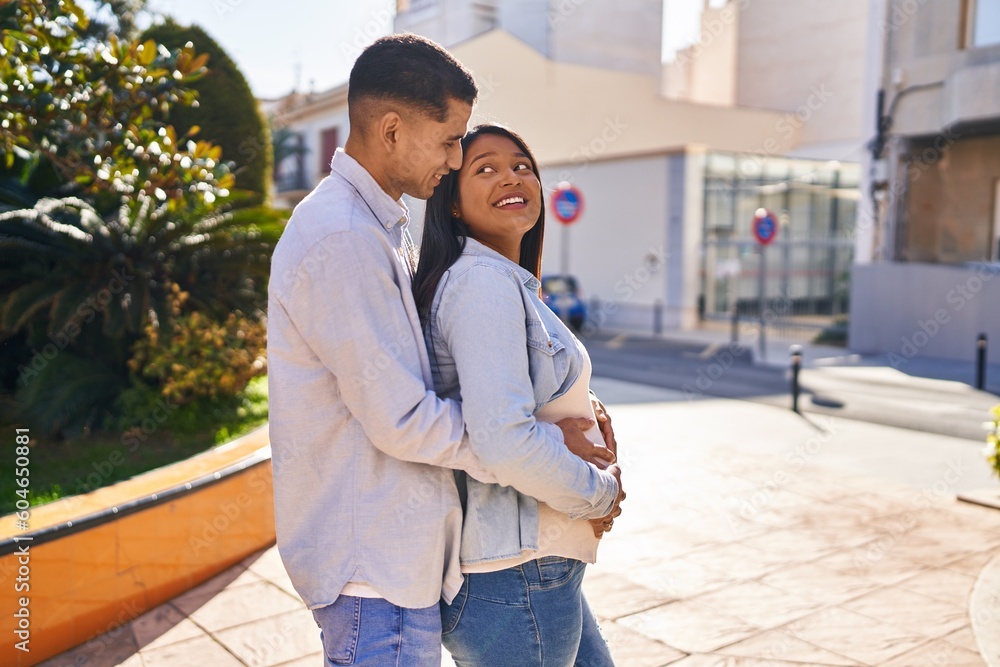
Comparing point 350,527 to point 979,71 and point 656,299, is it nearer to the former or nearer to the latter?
point 979,71

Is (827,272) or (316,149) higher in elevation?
(316,149)

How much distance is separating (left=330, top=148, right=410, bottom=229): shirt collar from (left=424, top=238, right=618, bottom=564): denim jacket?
18 centimetres

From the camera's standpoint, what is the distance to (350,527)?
1.78 meters

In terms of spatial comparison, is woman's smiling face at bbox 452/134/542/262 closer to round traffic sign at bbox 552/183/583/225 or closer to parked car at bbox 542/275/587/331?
round traffic sign at bbox 552/183/583/225

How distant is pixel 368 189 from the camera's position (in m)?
1.84

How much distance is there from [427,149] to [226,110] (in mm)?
7732

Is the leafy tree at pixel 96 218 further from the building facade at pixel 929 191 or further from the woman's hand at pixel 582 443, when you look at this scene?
the building facade at pixel 929 191

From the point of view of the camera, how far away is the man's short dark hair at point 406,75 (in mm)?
1802

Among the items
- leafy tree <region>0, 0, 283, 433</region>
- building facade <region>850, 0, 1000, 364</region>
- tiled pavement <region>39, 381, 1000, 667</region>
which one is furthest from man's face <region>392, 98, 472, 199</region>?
building facade <region>850, 0, 1000, 364</region>

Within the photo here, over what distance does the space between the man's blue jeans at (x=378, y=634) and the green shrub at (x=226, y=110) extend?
24.5ft

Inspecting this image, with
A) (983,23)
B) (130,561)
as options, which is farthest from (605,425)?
(983,23)

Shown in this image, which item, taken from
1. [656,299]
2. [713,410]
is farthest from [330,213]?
[656,299]

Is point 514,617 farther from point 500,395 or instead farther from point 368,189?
point 368,189

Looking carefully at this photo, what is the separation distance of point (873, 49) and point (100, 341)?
16.3 m
